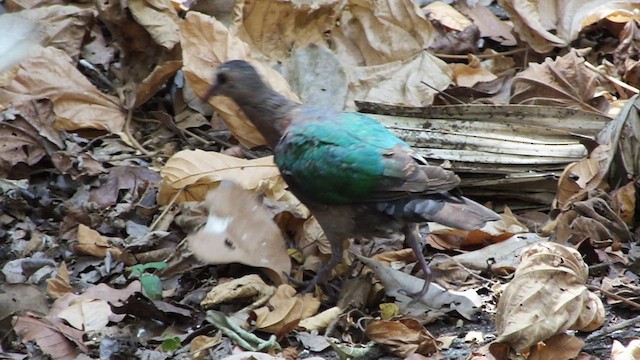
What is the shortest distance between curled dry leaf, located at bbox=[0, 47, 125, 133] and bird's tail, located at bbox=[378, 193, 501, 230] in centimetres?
243

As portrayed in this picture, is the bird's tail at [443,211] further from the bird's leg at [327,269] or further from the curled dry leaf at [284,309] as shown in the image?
the curled dry leaf at [284,309]

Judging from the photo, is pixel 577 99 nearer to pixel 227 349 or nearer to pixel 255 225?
pixel 255 225

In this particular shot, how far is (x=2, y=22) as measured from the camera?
6.05 metres

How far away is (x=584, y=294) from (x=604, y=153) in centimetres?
161

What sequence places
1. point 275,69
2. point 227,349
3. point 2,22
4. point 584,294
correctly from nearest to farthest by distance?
point 584,294 → point 227,349 → point 2,22 → point 275,69

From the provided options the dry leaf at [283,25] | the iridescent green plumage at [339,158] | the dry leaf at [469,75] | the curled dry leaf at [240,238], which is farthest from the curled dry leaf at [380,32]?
the curled dry leaf at [240,238]

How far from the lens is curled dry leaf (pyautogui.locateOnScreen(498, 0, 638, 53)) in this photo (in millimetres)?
7027

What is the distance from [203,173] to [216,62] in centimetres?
84

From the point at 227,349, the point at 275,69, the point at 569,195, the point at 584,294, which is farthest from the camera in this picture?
the point at 275,69

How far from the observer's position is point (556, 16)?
7.16 meters

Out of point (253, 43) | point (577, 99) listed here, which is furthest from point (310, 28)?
point (577, 99)

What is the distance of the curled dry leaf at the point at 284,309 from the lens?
477cm

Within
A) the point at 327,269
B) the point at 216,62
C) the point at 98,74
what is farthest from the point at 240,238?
the point at 98,74

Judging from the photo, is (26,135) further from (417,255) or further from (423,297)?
(423,297)
